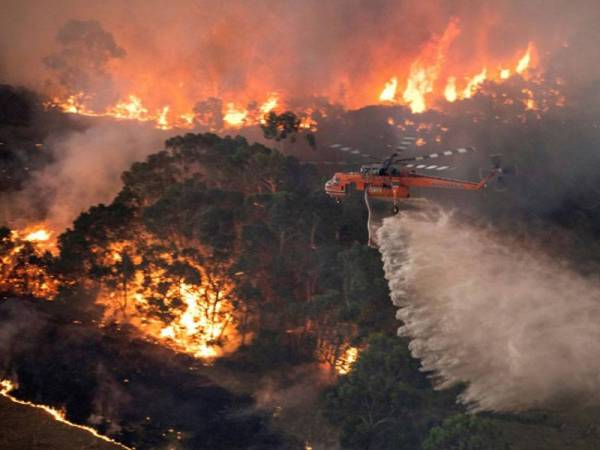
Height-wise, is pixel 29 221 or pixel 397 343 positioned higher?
pixel 29 221

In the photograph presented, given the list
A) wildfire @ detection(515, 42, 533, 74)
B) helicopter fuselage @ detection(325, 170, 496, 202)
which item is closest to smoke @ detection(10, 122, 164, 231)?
helicopter fuselage @ detection(325, 170, 496, 202)

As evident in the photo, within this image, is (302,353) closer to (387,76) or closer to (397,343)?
(397,343)

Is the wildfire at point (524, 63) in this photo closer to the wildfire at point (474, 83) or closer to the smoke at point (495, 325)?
the wildfire at point (474, 83)

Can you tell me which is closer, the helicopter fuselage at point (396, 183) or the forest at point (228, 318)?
the helicopter fuselage at point (396, 183)

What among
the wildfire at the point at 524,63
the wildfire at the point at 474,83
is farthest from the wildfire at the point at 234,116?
the wildfire at the point at 524,63

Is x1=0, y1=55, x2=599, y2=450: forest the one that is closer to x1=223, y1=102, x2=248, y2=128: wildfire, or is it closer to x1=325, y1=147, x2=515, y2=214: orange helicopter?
x1=325, y1=147, x2=515, y2=214: orange helicopter

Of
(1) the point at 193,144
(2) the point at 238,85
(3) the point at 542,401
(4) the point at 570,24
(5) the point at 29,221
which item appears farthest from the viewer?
(4) the point at 570,24

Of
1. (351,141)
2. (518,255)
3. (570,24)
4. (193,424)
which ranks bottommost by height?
(193,424)

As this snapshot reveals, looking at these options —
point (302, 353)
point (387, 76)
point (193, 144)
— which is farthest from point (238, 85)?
point (302, 353)

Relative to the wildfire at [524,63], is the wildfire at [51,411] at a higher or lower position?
lower

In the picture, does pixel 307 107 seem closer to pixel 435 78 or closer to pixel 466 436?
pixel 435 78
